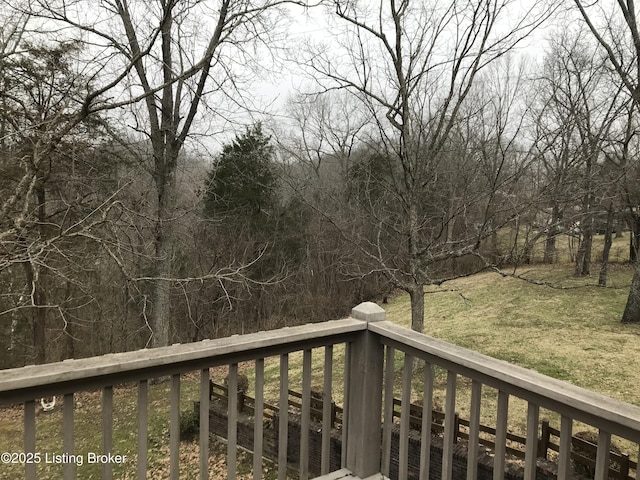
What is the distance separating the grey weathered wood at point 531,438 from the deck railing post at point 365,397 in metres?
0.68

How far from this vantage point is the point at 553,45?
9.81 metres

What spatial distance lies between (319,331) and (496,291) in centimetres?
1595

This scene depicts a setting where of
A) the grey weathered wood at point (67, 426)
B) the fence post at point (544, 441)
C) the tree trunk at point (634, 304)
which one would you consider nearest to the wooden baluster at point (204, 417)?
the grey weathered wood at point (67, 426)

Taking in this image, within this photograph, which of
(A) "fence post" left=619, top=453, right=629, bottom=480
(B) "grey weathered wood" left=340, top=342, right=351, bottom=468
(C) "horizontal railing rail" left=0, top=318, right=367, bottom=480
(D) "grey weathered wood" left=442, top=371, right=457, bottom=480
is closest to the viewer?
(C) "horizontal railing rail" left=0, top=318, right=367, bottom=480

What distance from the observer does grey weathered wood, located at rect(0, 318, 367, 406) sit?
4.15ft

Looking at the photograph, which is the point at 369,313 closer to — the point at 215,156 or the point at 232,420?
the point at 232,420

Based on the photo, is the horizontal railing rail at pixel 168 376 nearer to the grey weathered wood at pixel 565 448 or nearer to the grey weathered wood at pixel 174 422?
the grey weathered wood at pixel 174 422

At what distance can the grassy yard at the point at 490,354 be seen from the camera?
6.71 metres

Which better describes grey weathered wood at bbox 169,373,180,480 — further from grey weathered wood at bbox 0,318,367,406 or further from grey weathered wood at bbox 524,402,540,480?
grey weathered wood at bbox 524,402,540,480

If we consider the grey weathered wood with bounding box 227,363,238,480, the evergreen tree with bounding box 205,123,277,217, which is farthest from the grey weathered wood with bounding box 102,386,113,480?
the evergreen tree with bounding box 205,123,277,217

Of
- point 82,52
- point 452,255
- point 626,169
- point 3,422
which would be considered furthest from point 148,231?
point 626,169

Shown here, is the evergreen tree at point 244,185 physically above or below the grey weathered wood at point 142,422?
above

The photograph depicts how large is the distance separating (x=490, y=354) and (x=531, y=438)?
8.35m

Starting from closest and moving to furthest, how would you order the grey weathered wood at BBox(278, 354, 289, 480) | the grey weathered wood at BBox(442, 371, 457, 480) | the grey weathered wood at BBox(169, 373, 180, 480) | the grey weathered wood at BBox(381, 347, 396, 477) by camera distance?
the grey weathered wood at BBox(169, 373, 180, 480) → the grey weathered wood at BBox(442, 371, 457, 480) → the grey weathered wood at BBox(278, 354, 289, 480) → the grey weathered wood at BBox(381, 347, 396, 477)
